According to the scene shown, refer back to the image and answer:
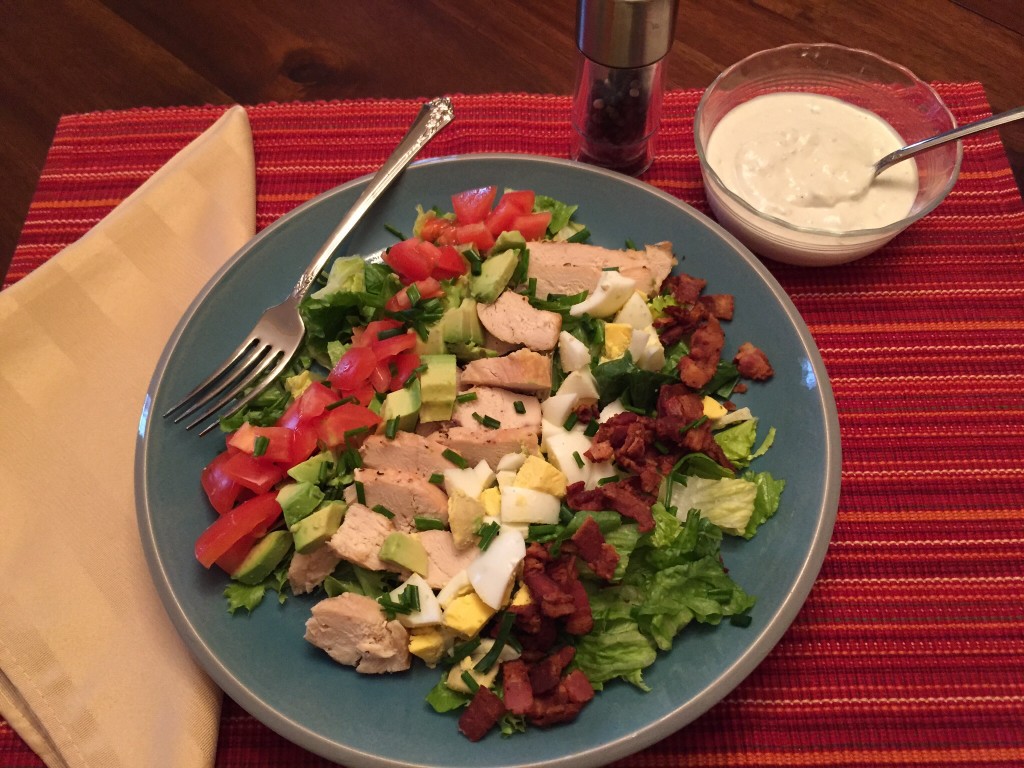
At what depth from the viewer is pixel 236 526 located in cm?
222

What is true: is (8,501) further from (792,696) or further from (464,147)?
(792,696)

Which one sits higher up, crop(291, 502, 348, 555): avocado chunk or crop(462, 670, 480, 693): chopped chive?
crop(291, 502, 348, 555): avocado chunk

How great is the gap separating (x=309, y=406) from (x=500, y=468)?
605 millimetres

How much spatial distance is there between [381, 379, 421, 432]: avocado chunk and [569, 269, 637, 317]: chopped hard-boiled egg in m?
0.61

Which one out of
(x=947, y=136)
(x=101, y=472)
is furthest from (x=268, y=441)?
(x=947, y=136)

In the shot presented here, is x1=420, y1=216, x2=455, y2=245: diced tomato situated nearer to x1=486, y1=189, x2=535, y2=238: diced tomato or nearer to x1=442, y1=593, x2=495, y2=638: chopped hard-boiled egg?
x1=486, y1=189, x2=535, y2=238: diced tomato

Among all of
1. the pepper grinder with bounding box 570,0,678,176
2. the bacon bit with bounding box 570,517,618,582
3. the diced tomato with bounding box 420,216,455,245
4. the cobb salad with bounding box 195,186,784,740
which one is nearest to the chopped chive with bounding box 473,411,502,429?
the cobb salad with bounding box 195,186,784,740

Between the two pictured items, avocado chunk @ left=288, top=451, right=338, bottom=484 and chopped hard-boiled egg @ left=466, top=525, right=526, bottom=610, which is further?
avocado chunk @ left=288, top=451, right=338, bottom=484

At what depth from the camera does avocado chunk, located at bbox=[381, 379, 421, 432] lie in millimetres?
2418

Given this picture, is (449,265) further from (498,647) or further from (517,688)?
(517,688)

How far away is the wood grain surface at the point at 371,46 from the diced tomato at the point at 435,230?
104 cm

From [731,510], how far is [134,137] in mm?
2875

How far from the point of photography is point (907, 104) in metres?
3.18

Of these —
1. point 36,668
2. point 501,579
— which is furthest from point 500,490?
point 36,668
